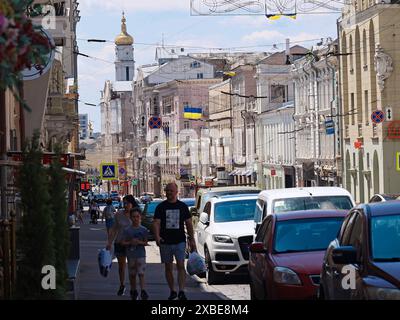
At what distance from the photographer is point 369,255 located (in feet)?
37.0

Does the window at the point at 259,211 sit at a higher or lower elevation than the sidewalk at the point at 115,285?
higher

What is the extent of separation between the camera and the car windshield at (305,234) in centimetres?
1598

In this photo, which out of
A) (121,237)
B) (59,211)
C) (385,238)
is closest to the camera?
(385,238)

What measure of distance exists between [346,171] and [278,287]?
54.2 m

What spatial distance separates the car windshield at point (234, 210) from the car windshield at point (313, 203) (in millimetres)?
2192

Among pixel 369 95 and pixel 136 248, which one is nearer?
pixel 136 248

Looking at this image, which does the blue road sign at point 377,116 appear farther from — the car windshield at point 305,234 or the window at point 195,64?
the window at point 195,64

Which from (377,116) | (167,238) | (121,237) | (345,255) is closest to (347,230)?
(345,255)

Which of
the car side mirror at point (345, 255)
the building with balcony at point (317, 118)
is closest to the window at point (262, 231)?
the car side mirror at point (345, 255)

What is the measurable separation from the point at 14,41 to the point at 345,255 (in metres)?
4.97

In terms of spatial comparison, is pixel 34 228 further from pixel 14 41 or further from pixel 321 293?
pixel 14 41

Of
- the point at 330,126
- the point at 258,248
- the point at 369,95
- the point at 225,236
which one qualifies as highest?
the point at 369,95

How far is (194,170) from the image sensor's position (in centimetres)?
12375

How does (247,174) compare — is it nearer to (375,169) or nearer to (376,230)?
(375,169)
